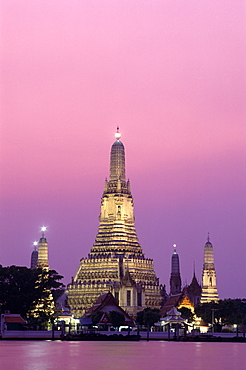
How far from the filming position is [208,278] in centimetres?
13375

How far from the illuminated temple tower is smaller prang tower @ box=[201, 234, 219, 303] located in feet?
21.1

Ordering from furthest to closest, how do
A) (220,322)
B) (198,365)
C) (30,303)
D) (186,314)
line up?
(186,314)
(220,322)
(30,303)
(198,365)

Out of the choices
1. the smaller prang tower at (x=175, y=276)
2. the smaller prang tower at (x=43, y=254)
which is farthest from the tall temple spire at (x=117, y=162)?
the smaller prang tower at (x=175, y=276)

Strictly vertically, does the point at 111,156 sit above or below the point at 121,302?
above

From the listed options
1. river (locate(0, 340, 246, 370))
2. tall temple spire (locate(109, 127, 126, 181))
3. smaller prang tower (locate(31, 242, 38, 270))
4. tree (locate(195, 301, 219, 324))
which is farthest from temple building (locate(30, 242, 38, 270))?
river (locate(0, 340, 246, 370))

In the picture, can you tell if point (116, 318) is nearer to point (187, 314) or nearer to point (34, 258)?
point (187, 314)

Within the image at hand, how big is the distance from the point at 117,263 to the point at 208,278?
43.8ft

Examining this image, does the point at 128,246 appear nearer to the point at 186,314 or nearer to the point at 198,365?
the point at 186,314

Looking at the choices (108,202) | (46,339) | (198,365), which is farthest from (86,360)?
(108,202)

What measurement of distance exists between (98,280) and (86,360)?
2937 inches

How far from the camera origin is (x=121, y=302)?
419ft

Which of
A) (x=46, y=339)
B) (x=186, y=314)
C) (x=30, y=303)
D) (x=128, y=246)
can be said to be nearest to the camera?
(x=46, y=339)

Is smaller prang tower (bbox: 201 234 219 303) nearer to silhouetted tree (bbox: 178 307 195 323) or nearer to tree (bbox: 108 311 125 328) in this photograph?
silhouetted tree (bbox: 178 307 195 323)

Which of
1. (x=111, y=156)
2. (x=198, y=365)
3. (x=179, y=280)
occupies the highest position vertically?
(x=111, y=156)
